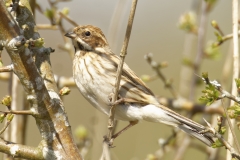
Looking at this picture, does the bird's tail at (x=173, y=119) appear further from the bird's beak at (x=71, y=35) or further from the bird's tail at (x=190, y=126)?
the bird's beak at (x=71, y=35)

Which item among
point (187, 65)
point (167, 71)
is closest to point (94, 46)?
point (187, 65)

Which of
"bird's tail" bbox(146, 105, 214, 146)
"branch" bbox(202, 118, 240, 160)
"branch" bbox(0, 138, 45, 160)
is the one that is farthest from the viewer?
"bird's tail" bbox(146, 105, 214, 146)

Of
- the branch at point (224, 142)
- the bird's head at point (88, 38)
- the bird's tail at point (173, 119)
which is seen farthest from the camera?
the bird's head at point (88, 38)

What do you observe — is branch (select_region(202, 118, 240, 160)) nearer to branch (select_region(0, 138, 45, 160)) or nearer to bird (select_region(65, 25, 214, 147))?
branch (select_region(0, 138, 45, 160))

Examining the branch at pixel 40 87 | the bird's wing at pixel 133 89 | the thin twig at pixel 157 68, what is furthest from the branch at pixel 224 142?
the thin twig at pixel 157 68

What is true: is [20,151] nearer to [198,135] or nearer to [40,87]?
[40,87]

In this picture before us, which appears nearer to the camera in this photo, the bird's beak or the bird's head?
the bird's beak

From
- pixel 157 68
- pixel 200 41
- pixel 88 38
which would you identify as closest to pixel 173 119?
pixel 157 68

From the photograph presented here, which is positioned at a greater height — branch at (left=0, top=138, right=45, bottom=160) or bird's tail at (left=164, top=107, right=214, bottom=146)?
branch at (left=0, top=138, right=45, bottom=160)

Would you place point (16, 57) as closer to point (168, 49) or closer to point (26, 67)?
point (26, 67)

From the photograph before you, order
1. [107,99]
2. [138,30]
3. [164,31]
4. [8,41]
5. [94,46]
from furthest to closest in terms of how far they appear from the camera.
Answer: [164,31] < [138,30] < [94,46] < [107,99] < [8,41]

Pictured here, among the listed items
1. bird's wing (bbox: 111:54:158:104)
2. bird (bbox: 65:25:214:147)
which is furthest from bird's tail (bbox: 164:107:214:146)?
bird's wing (bbox: 111:54:158:104)
